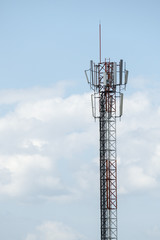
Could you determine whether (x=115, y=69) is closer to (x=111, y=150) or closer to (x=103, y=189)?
(x=111, y=150)

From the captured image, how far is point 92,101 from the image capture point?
309 ft

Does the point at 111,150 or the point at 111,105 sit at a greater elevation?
the point at 111,105

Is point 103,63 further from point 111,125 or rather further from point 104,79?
point 111,125

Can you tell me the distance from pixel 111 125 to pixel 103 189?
406 inches

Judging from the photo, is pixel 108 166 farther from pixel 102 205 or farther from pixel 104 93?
pixel 104 93

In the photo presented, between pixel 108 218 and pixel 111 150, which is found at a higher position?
pixel 111 150

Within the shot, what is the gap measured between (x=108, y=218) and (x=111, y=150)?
35.2 ft

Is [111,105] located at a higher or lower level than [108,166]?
higher

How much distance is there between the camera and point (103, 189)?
92250mm

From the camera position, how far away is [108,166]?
9231 cm

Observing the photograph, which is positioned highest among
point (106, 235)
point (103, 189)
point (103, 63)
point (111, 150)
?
point (103, 63)

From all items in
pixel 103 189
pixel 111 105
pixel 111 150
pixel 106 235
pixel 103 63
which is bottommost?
pixel 106 235

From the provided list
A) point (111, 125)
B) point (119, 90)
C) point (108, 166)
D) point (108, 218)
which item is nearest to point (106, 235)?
point (108, 218)

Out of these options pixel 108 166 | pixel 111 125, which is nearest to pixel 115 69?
pixel 111 125
